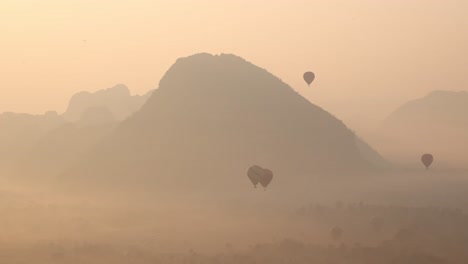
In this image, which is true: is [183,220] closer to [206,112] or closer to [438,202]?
[438,202]

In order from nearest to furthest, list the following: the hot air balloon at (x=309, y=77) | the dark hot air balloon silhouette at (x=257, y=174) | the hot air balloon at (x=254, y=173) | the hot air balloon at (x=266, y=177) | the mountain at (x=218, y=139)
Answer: the hot air balloon at (x=266, y=177), the dark hot air balloon silhouette at (x=257, y=174), the hot air balloon at (x=254, y=173), the hot air balloon at (x=309, y=77), the mountain at (x=218, y=139)

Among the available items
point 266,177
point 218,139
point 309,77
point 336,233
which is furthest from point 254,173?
point 218,139

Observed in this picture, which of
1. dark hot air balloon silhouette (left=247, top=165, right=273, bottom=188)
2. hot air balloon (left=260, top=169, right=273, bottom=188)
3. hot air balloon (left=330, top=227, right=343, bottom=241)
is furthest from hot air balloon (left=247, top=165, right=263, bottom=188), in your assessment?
hot air balloon (left=330, top=227, right=343, bottom=241)

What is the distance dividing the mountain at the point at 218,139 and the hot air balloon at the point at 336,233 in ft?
156

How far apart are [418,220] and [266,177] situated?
74.7 feet

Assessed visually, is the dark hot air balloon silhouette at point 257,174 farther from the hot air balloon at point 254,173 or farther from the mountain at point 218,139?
the mountain at point 218,139

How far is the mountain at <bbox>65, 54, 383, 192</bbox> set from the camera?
132875 mm

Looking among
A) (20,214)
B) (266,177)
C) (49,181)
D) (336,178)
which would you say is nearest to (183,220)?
(266,177)

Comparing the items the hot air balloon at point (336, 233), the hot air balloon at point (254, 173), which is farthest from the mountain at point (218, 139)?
the hot air balloon at point (336, 233)

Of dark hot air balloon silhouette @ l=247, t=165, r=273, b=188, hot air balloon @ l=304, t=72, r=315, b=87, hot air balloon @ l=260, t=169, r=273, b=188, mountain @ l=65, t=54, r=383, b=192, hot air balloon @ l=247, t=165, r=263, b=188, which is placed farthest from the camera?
mountain @ l=65, t=54, r=383, b=192

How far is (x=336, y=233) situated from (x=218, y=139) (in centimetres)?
6537

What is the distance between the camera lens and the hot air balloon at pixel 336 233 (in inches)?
3031

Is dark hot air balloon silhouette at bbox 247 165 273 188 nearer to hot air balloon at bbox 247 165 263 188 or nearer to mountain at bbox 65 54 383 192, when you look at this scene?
hot air balloon at bbox 247 165 263 188

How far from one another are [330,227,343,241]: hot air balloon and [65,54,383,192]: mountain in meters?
47.6
